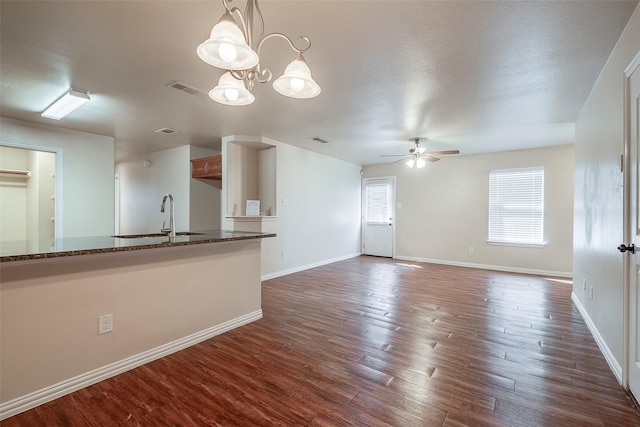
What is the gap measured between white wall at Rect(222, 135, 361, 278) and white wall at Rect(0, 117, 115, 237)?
1.94 meters

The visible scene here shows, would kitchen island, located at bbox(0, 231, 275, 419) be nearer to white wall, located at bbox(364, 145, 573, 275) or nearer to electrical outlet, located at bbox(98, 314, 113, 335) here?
electrical outlet, located at bbox(98, 314, 113, 335)

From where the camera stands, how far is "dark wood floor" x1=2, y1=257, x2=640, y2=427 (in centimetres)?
168

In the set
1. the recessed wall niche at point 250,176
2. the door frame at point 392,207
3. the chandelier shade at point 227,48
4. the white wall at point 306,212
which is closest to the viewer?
the chandelier shade at point 227,48

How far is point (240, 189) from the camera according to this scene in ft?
16.9

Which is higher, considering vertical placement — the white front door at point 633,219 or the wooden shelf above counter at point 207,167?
the wooden shelf above counter at point 207,167

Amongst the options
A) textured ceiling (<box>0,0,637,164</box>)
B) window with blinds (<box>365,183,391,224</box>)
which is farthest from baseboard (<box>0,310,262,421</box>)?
window with blinds (<box>365,183,391,224</box>)

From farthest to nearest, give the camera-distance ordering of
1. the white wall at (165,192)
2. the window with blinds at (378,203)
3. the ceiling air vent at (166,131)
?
the window with blinds at (378,203), the white wall at (165,192), the ceiling air vent at (166,131)

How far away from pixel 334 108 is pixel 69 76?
100 inches

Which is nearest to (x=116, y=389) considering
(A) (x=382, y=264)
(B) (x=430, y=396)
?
(B) (x=430, y=396)

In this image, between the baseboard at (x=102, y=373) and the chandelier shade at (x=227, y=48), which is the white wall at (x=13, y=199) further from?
the chandelier shade at (x=227, y=48)

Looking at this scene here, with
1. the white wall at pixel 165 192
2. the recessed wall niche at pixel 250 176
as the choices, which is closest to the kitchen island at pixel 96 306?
the recessed wall niche at pixel 250 176

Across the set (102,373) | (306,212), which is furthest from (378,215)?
(102,373)

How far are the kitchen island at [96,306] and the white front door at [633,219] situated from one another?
2937 mm

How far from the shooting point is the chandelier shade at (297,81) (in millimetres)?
1625
